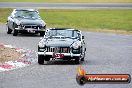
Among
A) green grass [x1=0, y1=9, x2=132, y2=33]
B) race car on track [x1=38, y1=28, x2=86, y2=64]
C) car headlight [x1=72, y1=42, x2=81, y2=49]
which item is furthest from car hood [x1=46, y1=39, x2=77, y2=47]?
green grass [x1=0, y1=9, x2=132, y2=33]

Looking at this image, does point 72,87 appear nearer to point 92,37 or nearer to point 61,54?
point 61,54

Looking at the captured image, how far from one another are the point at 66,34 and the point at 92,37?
14132 millimetres

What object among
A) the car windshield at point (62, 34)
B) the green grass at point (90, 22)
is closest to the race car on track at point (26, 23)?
the green grass at point (90, 22)

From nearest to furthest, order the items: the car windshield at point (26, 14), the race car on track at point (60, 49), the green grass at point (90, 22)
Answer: the race car on track at point (60, 49), the car windshield at point (26, 14), the green grass at point (90, 22)

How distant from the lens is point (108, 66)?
56.2ft

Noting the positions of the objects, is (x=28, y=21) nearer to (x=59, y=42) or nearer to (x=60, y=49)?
(x=59, y=42)

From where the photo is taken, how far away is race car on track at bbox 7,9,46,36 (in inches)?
1270

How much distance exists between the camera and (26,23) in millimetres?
32375

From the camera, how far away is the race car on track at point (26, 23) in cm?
3225

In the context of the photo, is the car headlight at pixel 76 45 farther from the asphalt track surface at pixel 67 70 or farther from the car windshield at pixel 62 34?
the car windshield at pixel 62 34

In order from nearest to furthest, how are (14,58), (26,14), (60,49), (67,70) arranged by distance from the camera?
(67,70)
(60,49)
(14,58)
(26,14)

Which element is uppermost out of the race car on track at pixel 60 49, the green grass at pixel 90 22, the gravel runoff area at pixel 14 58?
the race car on track at pixel 60 49

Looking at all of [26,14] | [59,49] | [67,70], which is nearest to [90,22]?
[26,14]

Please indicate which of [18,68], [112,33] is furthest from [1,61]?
[112,33]
